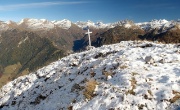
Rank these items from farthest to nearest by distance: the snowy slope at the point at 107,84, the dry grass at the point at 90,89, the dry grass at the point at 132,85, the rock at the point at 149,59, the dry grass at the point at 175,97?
the rock at the point at 149,59 → the dry grass at the point at 90,89 → the dry grass at the point at 132,85 → the snowy slope at the point at 107,84 → the dry grass at the point at 175,97

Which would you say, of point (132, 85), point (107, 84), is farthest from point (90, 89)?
point (132, 85)

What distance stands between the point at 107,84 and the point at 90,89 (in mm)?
1689

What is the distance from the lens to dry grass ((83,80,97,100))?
77.4 ft

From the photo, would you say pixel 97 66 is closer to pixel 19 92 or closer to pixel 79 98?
pixel 79 98

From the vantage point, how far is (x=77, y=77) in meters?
29.8

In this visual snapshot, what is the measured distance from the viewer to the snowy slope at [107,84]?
21.1 metres

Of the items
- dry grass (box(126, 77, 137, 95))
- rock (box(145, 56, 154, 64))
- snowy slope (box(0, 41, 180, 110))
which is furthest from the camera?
rock (box(145, 56, 154, 64))

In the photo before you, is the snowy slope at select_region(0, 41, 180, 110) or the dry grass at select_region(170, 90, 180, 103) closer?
the dry grass at select_region(170, 90, 180, 103)

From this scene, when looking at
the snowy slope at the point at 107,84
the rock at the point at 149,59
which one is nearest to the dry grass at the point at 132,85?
the snowy slope at the point at 107,84

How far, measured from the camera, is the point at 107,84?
80.3 ft

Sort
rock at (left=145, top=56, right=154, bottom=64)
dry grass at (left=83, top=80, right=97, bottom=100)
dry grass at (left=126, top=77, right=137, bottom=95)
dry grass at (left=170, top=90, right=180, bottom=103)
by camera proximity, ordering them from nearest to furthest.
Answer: dry grass at (left=170, top=90, right=180, bottom=103) < dry grass at (left=126, top=77, right=137, bottom=95) < dry grass at (left=83, top=80, right=97, bottom=100) < rock at (left=145, top=56, right=154, bottom=64)

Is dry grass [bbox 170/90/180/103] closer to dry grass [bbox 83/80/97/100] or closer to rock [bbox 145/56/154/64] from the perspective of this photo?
dry grass [bbox 83/80/97/100]

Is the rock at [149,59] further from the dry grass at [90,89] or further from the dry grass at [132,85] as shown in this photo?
the dry grass at [90,89]

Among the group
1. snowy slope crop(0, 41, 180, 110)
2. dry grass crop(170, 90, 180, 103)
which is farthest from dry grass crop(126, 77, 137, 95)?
dry grass crop(170, 90, 180, 103)
